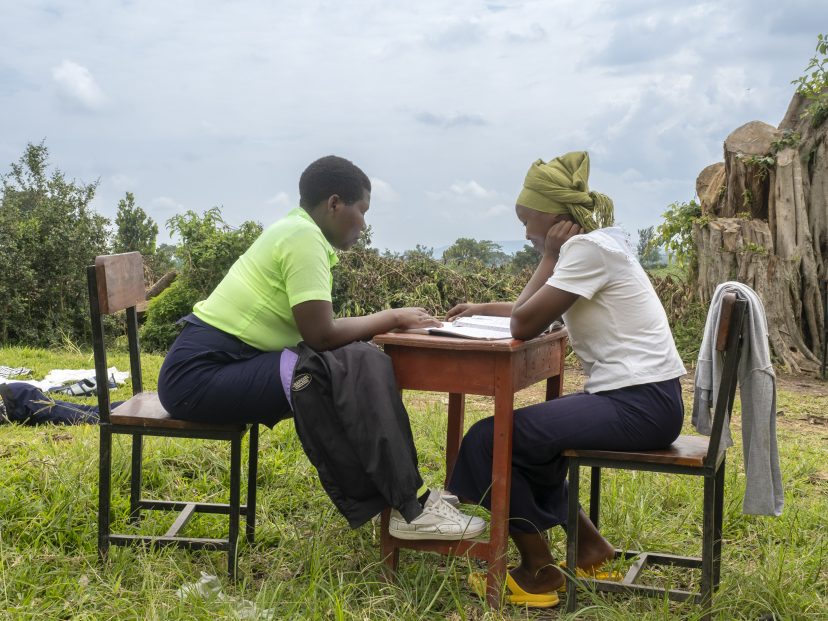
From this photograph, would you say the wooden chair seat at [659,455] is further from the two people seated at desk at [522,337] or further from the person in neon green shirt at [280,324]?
the person in neon green shirt at [280,324]

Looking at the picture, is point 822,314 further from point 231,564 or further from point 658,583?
point 231,564

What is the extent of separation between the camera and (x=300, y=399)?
3320 millimetres

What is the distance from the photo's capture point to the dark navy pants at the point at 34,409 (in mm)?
6201

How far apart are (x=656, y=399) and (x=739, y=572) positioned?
840mm

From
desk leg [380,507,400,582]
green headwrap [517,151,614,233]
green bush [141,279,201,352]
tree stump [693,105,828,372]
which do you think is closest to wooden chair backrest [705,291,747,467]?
green headwrap [517,151,614,233]

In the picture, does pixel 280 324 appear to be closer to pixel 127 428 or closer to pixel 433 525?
pixel 127 428

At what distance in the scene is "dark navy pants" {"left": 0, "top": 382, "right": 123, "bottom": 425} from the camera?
20.3 ft

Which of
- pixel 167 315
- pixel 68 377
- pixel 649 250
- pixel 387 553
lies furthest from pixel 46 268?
pixel 387 553

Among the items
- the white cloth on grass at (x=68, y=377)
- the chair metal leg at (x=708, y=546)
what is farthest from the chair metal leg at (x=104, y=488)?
the white cloth on grass at (x=68, y=377)

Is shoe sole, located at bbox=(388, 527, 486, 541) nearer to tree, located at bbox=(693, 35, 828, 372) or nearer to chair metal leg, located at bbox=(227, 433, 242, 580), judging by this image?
A: chair metal leg, located at bbox=(227, 433, 242, 580)

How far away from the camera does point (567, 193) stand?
3.54 metres

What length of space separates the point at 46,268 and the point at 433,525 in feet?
34.1

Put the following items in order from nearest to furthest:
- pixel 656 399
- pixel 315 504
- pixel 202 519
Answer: pixel 656 399
pixel 202 519
pixel 315 504

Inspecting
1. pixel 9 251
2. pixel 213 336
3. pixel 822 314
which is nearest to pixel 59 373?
pixel 9 251
